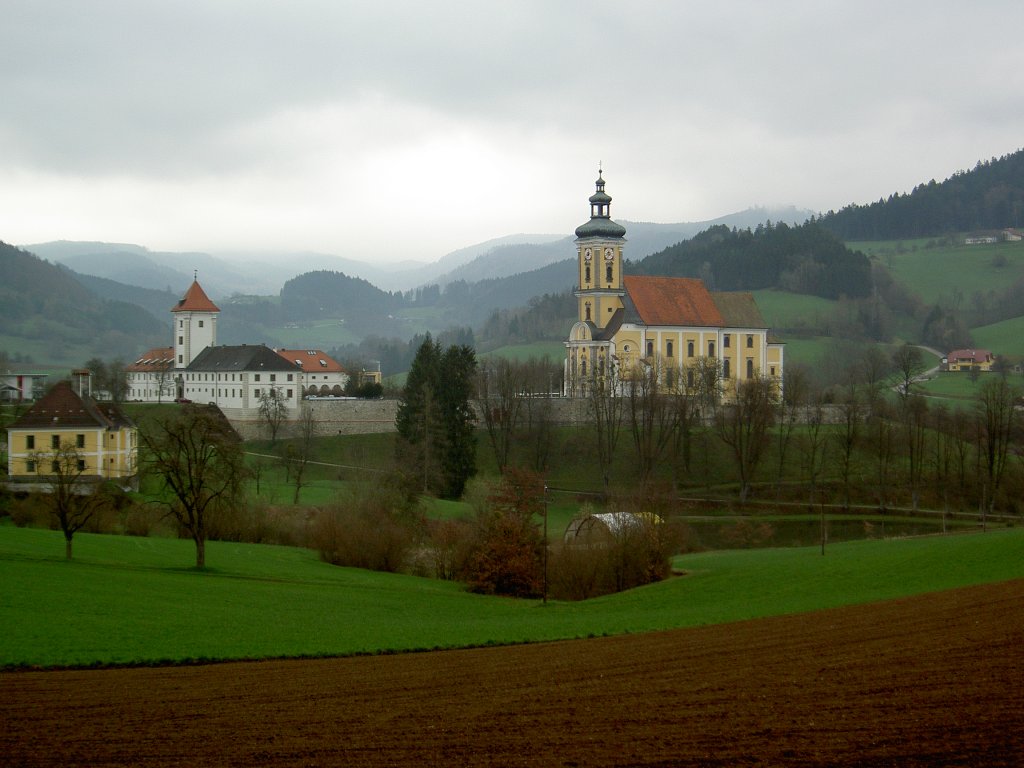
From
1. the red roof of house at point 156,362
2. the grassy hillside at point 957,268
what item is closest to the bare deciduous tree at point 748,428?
the red roof of house at point 156,362

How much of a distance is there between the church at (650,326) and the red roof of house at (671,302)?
75 millimetres

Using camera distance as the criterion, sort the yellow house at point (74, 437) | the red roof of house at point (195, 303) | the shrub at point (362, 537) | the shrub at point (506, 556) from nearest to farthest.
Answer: the shrub at point (506, 556) → the shrub at point (362, 537) → the yellow house at point (74, 437) → the red roof of house at point (195, 303)

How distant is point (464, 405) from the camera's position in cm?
7000

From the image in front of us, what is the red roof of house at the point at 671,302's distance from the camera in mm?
86312

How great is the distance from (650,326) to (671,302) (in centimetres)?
381

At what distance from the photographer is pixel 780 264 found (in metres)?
160

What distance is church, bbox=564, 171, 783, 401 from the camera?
8462cm

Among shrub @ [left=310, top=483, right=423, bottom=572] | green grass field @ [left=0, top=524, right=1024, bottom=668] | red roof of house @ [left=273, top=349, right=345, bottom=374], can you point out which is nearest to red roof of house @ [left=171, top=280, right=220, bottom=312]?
red roof of house @ [left=273, top=349, right=345, bottom=374]

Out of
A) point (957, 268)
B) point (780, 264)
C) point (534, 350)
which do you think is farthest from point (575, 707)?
point (957, 268)

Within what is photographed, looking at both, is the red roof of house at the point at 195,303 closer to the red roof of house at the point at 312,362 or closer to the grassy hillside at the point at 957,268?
the red roof of house at the point at 312,362

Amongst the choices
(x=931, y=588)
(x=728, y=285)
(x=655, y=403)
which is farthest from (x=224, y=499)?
(x=728, y=285)

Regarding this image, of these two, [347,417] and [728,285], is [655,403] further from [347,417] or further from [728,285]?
[728,285]

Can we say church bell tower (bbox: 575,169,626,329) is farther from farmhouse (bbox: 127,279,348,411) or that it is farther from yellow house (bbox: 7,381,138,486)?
yellow house (bbox: 7,381,138,486)

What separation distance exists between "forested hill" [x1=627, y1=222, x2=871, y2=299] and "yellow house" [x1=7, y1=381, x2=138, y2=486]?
11260 cm
